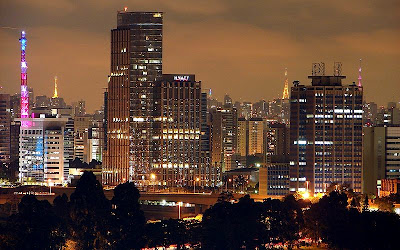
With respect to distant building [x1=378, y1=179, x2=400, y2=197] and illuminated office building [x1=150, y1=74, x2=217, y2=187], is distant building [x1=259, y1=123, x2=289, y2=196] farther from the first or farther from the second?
distant building [x1=378, y1=179, x2=400, y2=197]

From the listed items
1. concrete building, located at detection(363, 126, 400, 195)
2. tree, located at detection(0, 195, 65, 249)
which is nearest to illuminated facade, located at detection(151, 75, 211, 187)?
concrete building, located at detection(363, 126, 400, 195)

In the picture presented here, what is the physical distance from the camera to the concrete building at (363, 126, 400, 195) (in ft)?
461

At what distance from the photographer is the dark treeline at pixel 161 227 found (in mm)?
83312

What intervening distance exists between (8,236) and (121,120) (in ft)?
220

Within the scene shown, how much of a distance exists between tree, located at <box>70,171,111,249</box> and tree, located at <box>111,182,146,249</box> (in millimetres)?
625

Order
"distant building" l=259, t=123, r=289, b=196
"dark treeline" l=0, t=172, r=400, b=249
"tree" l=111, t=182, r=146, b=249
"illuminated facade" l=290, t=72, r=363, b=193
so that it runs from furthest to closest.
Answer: "distant building" l=259, t=123, r=289, b=196
"illuminated facade" l=290, t=72, r=363, b=193
"tree" l=111, t=182, r=146, b=249
"dark treeline" l=0, t=172, r=400, b=249

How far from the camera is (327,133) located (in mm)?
135750

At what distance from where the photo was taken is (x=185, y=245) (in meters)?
89.1

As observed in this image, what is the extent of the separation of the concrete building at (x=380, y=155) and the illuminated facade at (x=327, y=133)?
4.25 m

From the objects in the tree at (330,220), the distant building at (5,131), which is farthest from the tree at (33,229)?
the distant building at (5,131)

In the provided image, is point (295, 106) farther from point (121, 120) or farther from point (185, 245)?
point (185, 245)

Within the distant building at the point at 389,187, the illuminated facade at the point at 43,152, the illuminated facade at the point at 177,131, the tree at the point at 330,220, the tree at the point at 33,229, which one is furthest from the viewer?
the illuminated facade at the point at 43,152

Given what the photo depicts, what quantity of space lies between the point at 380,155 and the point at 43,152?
126 feet

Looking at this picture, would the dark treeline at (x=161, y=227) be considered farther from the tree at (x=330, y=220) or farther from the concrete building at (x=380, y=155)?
the concrete building at (x=380, y=155)
